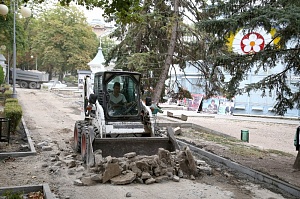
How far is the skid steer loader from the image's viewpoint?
30.3ft

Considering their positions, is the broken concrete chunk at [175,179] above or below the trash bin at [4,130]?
below

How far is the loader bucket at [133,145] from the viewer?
914 cm

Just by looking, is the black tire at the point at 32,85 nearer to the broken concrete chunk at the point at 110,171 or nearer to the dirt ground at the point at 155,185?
the dirt ground at the point at 155,185

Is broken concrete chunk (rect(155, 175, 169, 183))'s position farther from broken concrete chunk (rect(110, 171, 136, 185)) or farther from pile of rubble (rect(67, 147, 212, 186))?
broken concrete chunk (rect(110, 171, 136, 185))

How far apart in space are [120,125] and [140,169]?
2.09 meters

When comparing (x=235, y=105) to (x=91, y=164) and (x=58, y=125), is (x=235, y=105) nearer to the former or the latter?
(x=58, y=125)

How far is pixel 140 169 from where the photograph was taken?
26.8 feet

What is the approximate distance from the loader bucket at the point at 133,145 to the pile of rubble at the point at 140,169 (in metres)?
0.40

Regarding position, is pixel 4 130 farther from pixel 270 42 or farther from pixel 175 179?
pixel 270 42

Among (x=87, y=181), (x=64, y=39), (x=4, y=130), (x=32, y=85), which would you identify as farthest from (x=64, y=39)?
(x=87, y=181)

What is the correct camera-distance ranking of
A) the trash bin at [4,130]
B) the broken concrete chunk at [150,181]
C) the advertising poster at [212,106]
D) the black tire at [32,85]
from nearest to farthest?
1. the broken concrete chunk at [150,181]
2. the trash bin at [4,130]
3. the advertising poster at [212,106]
4. the black tire at [32,85]

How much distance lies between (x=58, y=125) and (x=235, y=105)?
22450 millimetres

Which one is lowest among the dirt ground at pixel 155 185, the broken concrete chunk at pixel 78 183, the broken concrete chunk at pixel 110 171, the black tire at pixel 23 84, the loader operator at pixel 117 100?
the dirt ground at pixel 155 185

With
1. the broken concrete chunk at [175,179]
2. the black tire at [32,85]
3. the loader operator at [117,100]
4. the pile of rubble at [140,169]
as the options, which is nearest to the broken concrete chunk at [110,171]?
the pile of rubble at [140,169]
